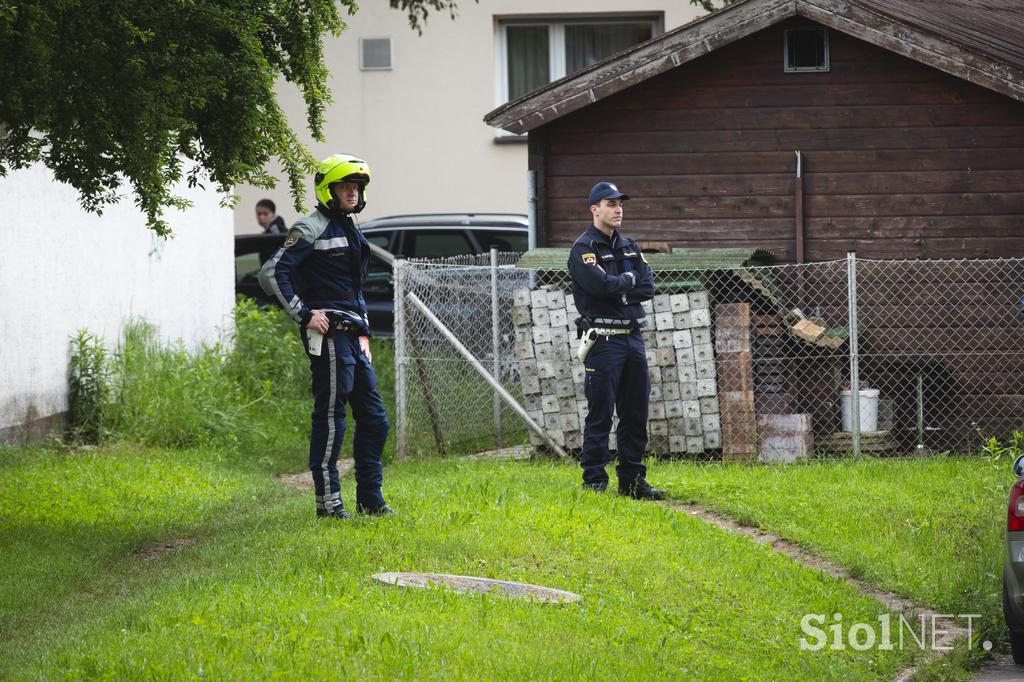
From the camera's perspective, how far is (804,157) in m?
12.9

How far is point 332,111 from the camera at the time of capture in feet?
71.2

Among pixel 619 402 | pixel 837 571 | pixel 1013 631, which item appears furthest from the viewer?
pixel 619 402

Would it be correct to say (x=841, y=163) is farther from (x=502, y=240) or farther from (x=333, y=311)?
(x=333, y=311)

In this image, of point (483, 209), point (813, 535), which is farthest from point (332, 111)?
point (813, 535)

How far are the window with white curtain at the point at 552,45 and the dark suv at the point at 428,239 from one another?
4591 millimetres

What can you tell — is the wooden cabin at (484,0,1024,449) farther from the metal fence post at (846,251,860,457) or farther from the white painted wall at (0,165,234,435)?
the white painted wall at (0,165,234,435)

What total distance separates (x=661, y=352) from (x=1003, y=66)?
3910mm

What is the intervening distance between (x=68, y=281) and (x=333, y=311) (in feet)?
18.3

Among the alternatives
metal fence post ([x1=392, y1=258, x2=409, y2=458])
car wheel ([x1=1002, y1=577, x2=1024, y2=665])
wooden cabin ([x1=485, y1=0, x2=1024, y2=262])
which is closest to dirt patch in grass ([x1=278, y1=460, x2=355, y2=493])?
metal fence post ([x1=392, y1=258, x2=409, y2=458])

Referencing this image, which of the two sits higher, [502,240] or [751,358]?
[502,240]

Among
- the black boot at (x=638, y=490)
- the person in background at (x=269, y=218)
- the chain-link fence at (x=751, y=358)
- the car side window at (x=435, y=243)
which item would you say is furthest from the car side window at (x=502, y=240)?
the black boot at (x=638, y=490)

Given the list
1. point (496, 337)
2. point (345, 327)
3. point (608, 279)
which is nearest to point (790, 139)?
point (496, 337)

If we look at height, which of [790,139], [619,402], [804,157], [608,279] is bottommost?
[619,402]

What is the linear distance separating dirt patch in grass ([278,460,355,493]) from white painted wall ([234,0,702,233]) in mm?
9755
